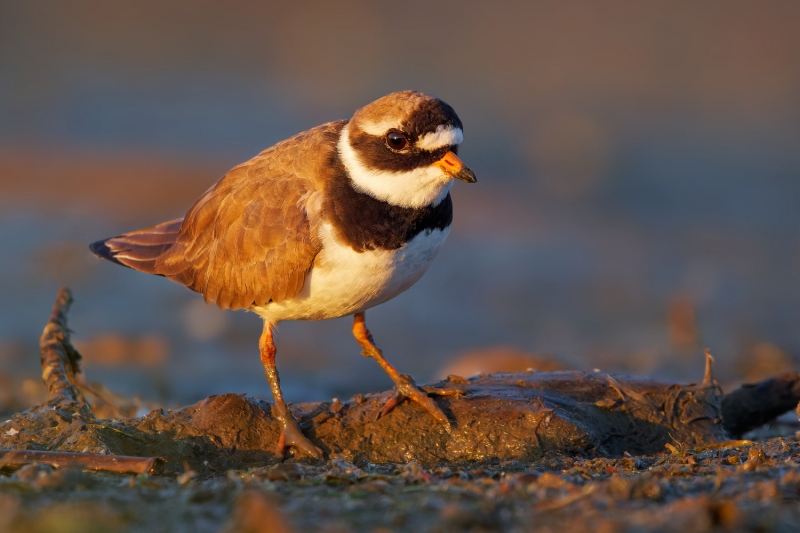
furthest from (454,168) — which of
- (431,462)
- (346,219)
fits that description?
(431,462)

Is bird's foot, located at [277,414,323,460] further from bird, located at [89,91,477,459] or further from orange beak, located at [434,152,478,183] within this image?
orange beak, located at [434,152,478,183]

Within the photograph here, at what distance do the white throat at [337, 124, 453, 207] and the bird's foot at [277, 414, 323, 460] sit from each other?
1464mm

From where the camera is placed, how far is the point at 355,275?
5.52 meters

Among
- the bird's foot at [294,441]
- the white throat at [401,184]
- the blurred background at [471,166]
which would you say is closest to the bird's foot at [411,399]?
the bird's foot at [294,441]

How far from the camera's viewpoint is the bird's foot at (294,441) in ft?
17.3

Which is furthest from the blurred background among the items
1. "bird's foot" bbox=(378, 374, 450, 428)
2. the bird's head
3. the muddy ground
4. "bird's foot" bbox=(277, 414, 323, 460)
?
"bird's foot" bbox=(277, 414, 323, 460)

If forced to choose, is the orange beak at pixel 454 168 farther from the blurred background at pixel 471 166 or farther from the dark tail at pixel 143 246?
the blurred background at pixel 471 166

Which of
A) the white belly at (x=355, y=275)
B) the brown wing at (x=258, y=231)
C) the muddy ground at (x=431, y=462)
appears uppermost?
the brown wing at (x=258, y=231)

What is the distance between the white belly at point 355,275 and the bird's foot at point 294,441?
2.48 ft

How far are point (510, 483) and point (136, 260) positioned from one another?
4.29m

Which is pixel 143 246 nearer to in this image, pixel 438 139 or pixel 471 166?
pixel 438 139

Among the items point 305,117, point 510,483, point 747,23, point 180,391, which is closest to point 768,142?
point 747,23

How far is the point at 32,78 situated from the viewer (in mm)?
17500

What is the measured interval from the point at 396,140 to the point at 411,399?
1623mm
